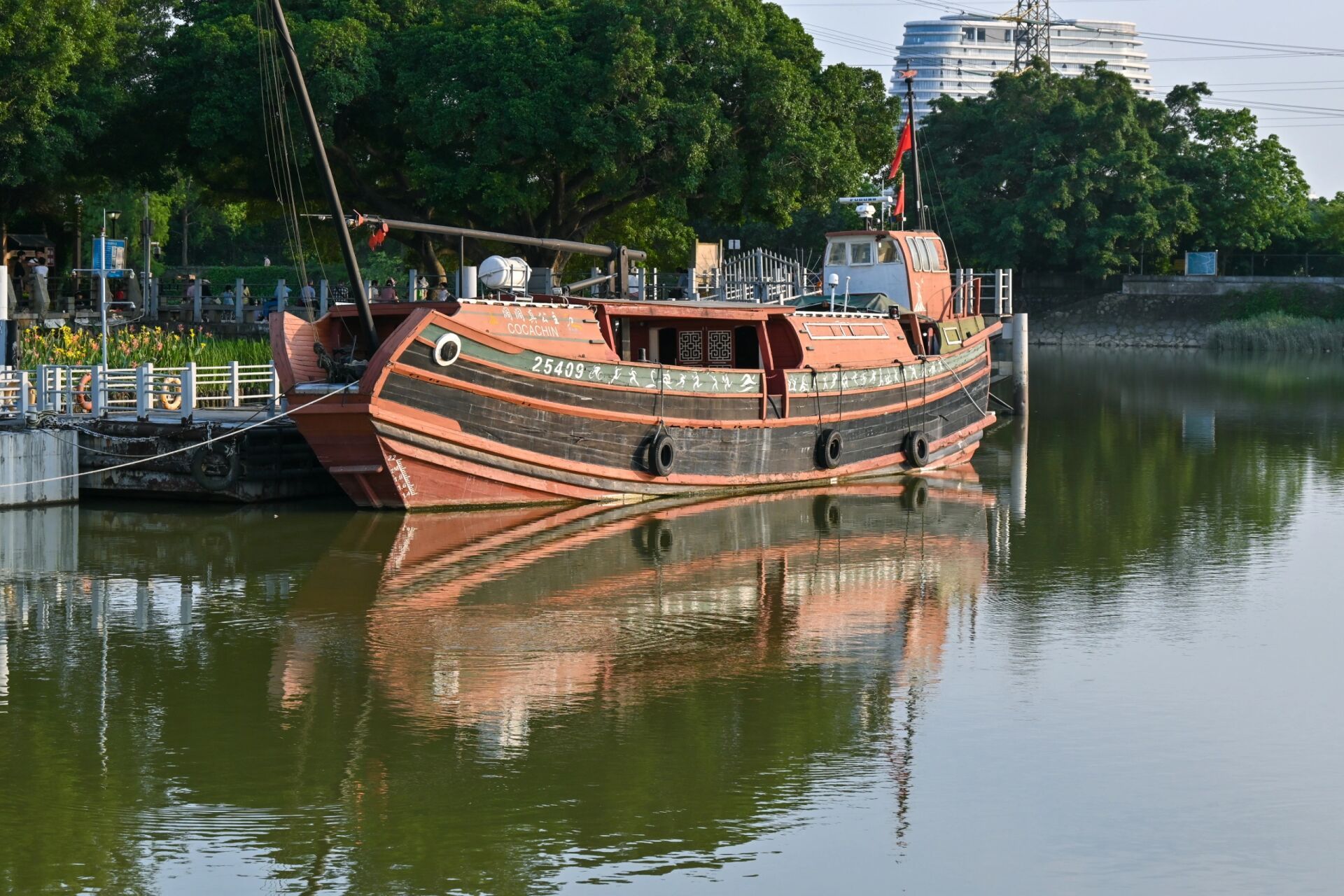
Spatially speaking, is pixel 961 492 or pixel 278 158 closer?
pixel 961 492

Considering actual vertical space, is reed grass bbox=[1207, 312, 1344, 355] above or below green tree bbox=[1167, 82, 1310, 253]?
below

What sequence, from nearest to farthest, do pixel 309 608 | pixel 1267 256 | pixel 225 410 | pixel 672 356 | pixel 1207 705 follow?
pixel 1207 705
pixel 309 608
pixel 225 410
pixel 672 356
pixel 1267 256

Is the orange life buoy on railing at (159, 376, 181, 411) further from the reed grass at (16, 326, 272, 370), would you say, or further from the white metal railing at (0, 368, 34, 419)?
the reed grass at (16, 326, 272, 370)

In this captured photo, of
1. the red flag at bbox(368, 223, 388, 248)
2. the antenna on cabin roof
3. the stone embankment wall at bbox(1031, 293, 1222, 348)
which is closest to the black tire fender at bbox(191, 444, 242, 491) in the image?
the red flag at bbox(368, 223, 388, 248)

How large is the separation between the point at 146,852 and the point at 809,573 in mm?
10420

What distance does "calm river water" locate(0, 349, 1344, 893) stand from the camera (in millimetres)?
10266

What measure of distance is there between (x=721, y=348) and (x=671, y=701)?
1302cm

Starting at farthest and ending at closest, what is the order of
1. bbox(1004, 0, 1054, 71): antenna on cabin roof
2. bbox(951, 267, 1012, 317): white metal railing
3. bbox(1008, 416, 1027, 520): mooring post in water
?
bbox(1004, 0, 1054, 71): antenna on cabin roof, bbox(951, 267, 1012, 317): white metal railing, bbox(1008, 416, 1027, 520): mooring post in water

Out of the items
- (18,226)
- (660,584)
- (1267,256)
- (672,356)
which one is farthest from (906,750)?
(1267,256)

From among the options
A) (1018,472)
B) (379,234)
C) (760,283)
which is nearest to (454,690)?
(379,234)

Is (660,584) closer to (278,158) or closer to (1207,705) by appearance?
(1207,705)

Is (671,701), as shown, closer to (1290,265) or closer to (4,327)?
(4,327)

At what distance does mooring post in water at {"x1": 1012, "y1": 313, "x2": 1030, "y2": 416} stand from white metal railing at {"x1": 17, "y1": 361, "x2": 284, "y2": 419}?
19.6 metres

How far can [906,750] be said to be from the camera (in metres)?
12.3
